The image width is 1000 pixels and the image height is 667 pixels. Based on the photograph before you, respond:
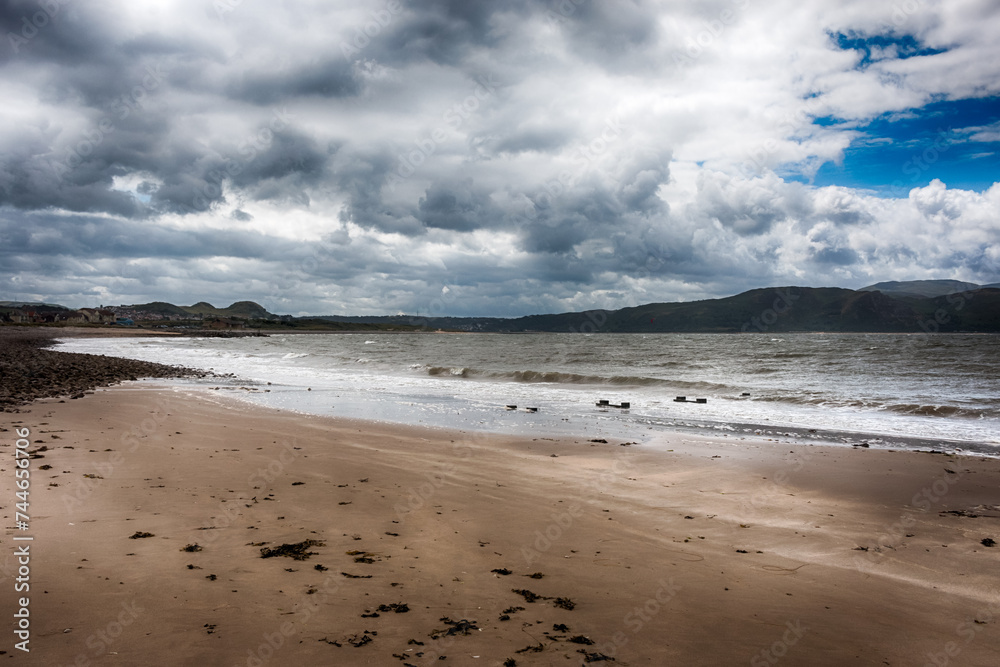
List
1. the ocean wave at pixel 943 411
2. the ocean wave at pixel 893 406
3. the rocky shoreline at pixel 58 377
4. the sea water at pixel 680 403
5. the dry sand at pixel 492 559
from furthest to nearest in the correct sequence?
the ocean wave at pixel 893 406
the ocean wave at pixel 943 411
the rocky shoreline at pixel 58 377
the sea water at pixel 680 403
the dry sand at pixel 492 559

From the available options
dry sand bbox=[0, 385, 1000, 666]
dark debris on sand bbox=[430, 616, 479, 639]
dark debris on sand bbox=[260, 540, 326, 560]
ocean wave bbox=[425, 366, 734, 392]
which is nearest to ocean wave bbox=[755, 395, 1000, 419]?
ocean wave bbox=[425, 366, 734, 392]

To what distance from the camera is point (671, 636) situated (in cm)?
466

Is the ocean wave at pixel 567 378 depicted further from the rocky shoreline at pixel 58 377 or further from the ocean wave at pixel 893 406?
the rocky shoreline at pixel 58 377

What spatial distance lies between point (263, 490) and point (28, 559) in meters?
3.43

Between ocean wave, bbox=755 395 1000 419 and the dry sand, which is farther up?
the dry sand

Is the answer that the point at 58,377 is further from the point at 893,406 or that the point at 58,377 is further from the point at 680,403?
the point at 893,406

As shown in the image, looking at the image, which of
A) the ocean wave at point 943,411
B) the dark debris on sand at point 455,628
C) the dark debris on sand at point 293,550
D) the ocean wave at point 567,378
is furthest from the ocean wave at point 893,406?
the dark debris on sand at point 293,550

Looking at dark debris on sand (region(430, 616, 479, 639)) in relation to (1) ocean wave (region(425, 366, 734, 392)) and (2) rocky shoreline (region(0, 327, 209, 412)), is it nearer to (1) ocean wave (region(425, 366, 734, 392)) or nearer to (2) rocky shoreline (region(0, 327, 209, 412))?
(2) rocky shoreline (region(0, 327, 209, 412))

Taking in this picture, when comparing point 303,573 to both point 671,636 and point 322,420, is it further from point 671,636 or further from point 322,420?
point 322,420

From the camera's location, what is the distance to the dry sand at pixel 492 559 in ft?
14.2

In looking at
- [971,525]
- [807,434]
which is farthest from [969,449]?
[971,525]

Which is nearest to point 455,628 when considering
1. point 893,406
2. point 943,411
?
point 943,411

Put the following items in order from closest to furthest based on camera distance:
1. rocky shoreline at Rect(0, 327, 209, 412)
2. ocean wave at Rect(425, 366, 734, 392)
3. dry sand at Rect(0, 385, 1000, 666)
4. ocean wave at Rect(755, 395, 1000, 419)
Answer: dry sand at Rect(0, 385, 1000, 666) → rocky shoreline at Rect(0, 327, 209, 412) → ocean wave at Rect(755, 395, 1000, 419) → ocean wave at Rect(425, 366, 734, 392)

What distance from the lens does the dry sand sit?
4.32 meters
